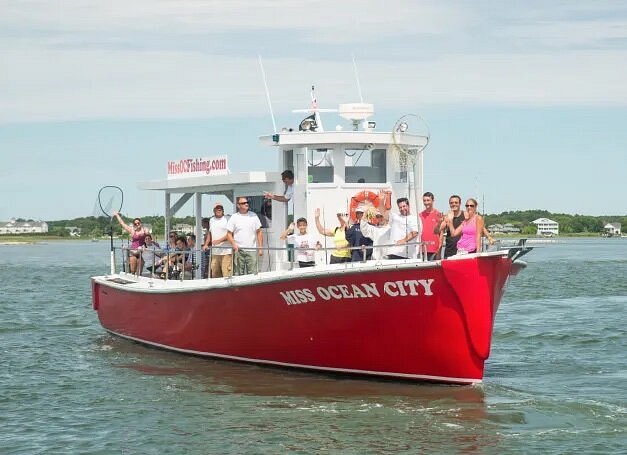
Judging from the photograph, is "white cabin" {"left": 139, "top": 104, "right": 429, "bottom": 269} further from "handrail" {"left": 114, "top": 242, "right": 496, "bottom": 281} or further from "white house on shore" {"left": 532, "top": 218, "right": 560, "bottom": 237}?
"white house on shore" {"left": 532, "top": 218, "right": 560, "bottom": 237}

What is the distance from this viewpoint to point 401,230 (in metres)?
16.2

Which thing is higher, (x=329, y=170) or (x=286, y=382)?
(x=329, y=170)

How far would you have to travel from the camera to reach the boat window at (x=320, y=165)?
1816 centimetres

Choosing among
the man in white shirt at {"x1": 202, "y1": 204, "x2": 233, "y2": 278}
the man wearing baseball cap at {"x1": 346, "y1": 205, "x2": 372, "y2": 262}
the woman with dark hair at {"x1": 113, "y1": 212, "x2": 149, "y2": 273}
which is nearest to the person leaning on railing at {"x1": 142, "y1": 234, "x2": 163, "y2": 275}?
the woman with dark hair at {"x1": 113, "y1": 212, "x2": 149, "y2": 273}

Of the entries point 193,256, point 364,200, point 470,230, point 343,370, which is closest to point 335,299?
point 343,370

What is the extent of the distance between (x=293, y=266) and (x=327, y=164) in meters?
2.17

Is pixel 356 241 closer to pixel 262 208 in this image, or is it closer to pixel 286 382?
pixel 286 382

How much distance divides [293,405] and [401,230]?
3.01 metres

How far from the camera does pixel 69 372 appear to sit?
1875 cm

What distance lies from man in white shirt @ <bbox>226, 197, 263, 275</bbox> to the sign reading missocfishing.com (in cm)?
220

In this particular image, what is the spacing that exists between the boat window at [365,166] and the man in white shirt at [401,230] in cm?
188

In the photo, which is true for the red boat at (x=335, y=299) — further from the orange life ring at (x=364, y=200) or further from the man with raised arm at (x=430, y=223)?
the man with raised arm at (x=430, y=223)

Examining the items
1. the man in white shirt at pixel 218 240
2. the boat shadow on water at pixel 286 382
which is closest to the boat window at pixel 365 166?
the man in white shirt at pixel 218 240

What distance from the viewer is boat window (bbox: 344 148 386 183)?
60.1ft
